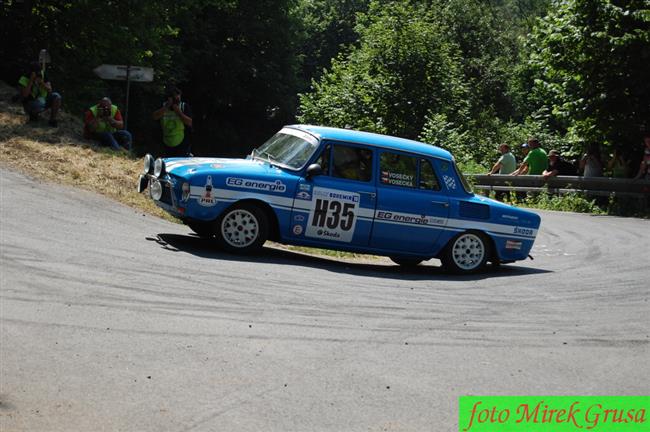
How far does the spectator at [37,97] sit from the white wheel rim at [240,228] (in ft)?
25.7

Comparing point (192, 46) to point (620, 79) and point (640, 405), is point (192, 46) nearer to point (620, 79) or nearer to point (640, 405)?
point (620, 79)

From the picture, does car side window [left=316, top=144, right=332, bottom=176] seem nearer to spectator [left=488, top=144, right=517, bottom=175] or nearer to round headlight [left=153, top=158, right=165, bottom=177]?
round headlight [left=153, top=158, right=165, bottom=177]

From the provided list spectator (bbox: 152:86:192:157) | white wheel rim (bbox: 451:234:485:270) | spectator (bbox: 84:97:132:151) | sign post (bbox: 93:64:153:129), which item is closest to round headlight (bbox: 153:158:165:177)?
white wheel rim (bbox: 451:234:485:270)

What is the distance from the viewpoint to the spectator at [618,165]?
26.8 m

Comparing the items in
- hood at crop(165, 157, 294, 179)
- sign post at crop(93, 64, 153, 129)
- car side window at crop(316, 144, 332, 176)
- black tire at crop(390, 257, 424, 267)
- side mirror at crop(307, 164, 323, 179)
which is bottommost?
black tire at crop(390, 257, 424, 267)

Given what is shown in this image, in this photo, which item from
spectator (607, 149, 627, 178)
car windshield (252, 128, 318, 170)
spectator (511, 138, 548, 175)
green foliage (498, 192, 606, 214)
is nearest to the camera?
car windshield (252, 128, 318, 170)

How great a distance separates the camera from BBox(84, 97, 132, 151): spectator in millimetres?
20062

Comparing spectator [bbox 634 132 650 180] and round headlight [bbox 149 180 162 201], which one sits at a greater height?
spectator [bbox 634 132 650 180]

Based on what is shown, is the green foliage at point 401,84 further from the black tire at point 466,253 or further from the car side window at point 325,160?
the car side window at point 325,160

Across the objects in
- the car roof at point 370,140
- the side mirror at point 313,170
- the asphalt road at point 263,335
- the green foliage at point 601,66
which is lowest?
the asphalt road at point 263,335

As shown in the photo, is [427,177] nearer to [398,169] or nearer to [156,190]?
[398,169]

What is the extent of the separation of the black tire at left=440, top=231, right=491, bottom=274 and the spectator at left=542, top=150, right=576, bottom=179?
12731 mm

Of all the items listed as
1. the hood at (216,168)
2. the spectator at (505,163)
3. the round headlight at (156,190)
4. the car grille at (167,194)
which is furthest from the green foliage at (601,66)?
the car grille at (167,194)

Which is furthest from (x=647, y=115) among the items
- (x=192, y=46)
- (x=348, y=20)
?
(x=348, y=20)
